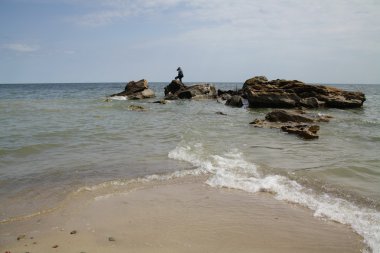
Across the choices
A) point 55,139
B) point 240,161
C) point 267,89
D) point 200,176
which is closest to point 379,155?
point 240,161

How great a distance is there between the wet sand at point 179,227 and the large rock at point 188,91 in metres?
30.3

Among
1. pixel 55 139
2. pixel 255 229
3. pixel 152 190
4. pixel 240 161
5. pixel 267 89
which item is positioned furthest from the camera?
pixel 267 89

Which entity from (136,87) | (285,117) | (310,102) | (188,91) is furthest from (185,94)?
(285,117)

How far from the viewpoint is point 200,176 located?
323 inches

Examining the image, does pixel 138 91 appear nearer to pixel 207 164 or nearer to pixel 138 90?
pixel 138 90

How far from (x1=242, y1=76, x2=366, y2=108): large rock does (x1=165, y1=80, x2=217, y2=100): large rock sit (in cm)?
852

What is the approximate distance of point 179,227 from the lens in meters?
5.23

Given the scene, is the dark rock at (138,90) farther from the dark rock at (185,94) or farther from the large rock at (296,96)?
the large rock at (296,96)

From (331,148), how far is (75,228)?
326 inches

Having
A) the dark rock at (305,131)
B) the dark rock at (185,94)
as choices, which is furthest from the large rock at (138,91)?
the dark rock at (305,131)

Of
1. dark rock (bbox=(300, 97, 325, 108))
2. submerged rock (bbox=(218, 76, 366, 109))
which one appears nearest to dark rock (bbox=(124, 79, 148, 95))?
submerged rock (bbox=(218, 76, 366, 109))

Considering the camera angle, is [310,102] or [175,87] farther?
[175,87]

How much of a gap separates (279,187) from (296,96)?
2034 cm

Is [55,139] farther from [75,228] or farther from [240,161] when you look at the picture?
[75,228]
